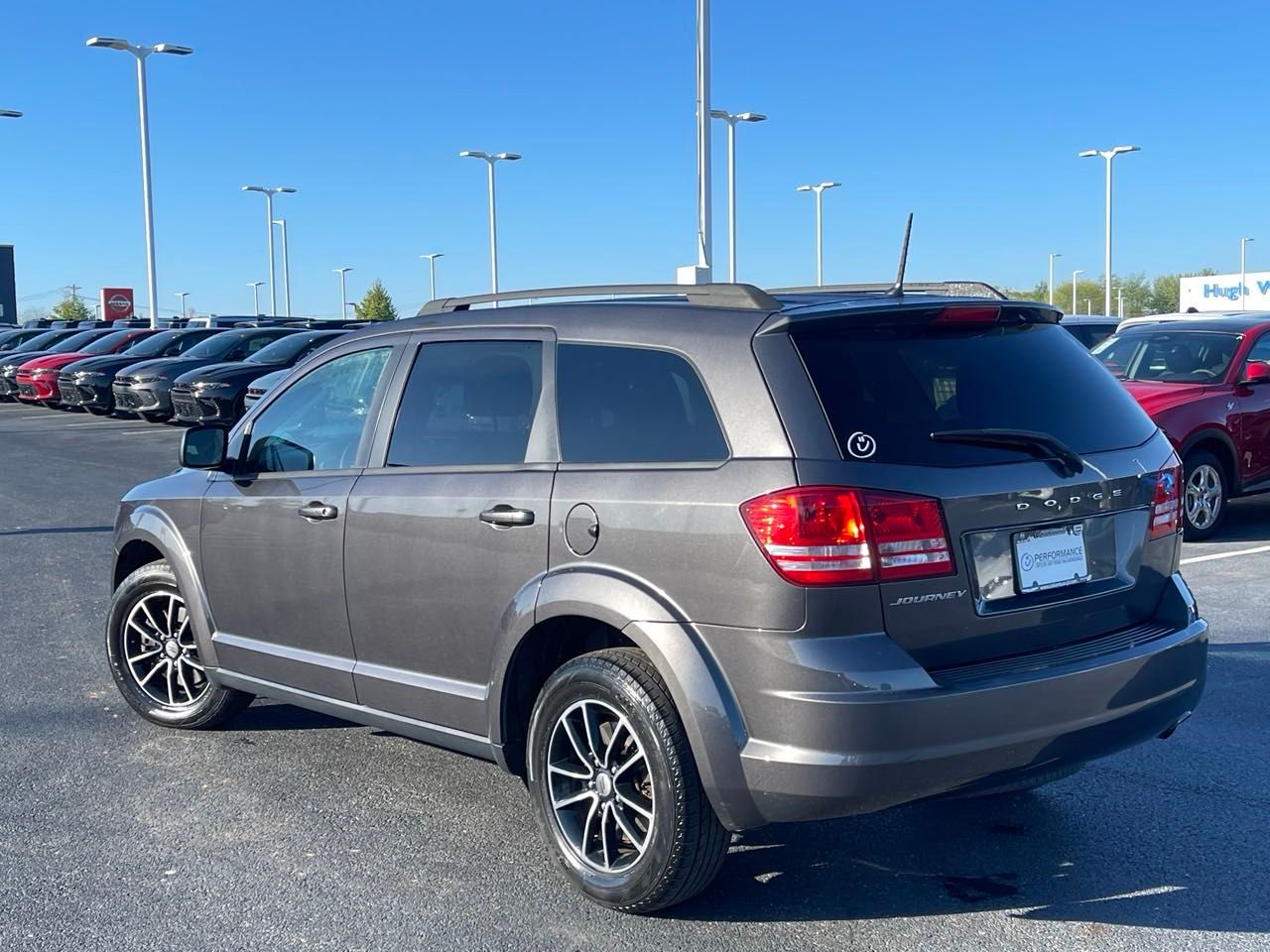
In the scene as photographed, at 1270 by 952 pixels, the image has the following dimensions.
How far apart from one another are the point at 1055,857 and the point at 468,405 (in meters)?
2.38

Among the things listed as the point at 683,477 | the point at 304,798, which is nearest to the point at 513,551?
A: the point at 683,477

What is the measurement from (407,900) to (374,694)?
2.95ft

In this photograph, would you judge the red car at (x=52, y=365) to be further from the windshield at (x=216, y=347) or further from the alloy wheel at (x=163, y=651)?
the alloy wheel at (x=163, y=651)

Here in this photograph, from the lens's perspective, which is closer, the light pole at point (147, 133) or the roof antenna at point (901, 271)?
the roof antenna at point (901, 271)

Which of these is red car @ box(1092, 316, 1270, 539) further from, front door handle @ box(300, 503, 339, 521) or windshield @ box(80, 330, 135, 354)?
windshield @ box(80, 330, 135, 354)

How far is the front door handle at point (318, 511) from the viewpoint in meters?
4.91

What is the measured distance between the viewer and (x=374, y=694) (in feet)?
15.7

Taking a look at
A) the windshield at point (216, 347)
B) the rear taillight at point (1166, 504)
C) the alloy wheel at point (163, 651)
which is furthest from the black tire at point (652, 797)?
the windshield at point (216, 347)

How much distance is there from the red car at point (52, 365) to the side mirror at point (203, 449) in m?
24.6

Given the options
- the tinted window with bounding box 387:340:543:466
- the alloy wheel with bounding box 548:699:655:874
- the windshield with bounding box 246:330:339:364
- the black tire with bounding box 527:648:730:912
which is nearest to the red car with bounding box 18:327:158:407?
the windshield with bounding box 246:330:339:364

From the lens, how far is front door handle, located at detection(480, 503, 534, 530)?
4.20m

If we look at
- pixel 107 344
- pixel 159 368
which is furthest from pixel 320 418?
pixel 107 344

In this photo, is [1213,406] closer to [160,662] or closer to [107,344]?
[160,662]

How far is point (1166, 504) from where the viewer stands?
4336 mm
